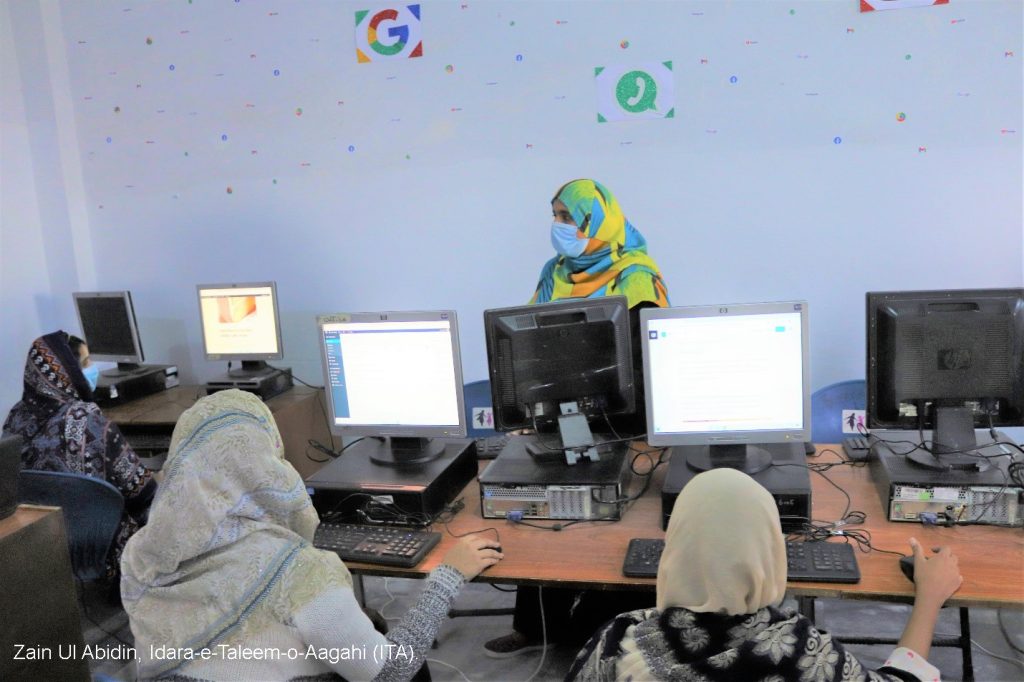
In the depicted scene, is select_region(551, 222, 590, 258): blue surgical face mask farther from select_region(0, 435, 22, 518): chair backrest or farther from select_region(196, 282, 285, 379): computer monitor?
select_region(0, 435, 22, 518): chair backrest

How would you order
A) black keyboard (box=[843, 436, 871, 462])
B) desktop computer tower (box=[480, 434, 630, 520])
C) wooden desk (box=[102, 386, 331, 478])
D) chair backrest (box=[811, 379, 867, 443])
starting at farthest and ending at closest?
1. wooden desk (box=[102, 386, 331, 478])
2. chair backrest (box=[811, 379, 867, 443])
3. black keyboard (box=[843, 436, 871, 462])
4. desktop computer tower (box=[480, 434, 630, 520])

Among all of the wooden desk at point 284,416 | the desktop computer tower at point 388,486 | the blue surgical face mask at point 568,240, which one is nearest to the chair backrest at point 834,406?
the blue surgical face mask at point 568,240

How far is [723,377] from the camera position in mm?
1819

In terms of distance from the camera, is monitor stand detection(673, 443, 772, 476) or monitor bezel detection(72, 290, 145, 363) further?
monitor bezel detection(72, 290, 145, 363)

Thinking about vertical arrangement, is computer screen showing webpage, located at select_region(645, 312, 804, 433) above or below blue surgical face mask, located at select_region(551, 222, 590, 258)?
below

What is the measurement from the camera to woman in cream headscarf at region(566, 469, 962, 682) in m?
1.05

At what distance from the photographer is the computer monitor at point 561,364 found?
1.94m

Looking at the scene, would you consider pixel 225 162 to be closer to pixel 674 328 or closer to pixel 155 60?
pixel 155 60

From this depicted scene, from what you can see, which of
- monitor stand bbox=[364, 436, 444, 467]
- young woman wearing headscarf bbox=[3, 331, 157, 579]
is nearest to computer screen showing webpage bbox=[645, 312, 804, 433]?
monitor stand bbox=[364, 436, 444, 467]

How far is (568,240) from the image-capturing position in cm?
289

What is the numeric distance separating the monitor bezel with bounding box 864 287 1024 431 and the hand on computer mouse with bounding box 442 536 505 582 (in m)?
0.97

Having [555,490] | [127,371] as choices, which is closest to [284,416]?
[127,371]

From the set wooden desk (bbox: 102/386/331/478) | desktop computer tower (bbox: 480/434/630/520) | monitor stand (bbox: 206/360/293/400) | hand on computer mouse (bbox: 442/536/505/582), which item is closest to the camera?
hand on computer mouse (bbox: 442/536/505/582)

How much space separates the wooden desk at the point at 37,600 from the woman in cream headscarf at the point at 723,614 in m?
1.35
